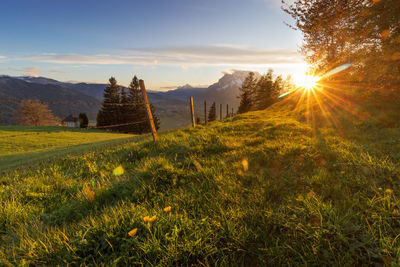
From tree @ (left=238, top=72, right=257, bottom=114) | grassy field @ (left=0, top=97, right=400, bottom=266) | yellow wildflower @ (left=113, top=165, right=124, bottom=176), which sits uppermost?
tree @ (left=238, top=72, right=257, bottom=114)

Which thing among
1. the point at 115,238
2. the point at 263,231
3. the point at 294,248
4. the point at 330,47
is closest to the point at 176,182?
the point at 115,238

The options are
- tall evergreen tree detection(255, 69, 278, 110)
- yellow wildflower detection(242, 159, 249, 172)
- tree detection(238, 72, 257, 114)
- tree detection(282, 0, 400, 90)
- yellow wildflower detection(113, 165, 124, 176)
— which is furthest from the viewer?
tree detection(238, 72, 257, 114)

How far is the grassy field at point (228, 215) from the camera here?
151 cm

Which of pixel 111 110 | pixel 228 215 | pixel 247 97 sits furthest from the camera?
pixel 111 110

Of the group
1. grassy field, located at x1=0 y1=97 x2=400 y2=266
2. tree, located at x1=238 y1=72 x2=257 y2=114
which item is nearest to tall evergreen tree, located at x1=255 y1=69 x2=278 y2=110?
tree, located at x1=238 y1=72 x2=257 y2=114

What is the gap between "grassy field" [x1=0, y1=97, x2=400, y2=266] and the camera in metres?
1.51

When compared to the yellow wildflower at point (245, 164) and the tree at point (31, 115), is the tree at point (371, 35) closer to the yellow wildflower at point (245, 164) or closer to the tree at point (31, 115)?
the yellow wildflower at point (245, 164)

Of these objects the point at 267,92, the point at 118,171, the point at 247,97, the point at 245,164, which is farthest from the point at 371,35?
the point at 247,97

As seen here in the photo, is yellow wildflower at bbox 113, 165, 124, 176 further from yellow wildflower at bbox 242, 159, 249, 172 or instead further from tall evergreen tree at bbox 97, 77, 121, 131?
tall evergreen tree at bbox 97, 77, 121, 131

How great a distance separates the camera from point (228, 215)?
1.95 meters

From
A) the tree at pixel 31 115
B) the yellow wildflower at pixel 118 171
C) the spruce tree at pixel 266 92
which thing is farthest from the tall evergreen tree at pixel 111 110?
the yellow wildflower at pixel 118 171

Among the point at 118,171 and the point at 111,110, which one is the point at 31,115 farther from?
the point at 118,171

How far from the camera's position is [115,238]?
5.54 feet

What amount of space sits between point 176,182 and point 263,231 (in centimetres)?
181
